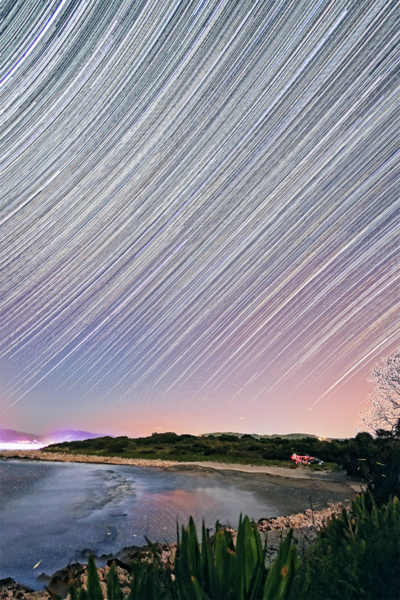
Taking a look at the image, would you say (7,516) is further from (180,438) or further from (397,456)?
(180,438)

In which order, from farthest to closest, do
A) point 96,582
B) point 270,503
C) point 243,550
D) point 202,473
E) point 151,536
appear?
point 202,473 → point 270,503 → point 151,536 → point 243,550 → point 96,582

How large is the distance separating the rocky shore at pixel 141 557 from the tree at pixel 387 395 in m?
13.9

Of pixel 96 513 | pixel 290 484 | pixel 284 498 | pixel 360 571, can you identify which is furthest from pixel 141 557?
pixel 290 484

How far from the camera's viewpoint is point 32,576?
22.4ft

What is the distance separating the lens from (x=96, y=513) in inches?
484

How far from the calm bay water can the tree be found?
11.4m

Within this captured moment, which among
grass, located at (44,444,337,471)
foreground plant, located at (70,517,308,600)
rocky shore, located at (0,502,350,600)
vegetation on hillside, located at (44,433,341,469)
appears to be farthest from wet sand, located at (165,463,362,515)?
foreground plant, located at (70,517,308,600)

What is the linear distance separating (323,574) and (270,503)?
10826 mm

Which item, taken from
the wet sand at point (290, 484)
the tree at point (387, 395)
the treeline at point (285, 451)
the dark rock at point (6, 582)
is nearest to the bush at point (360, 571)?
the dark rock at point (6, 582)

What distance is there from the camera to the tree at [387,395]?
24.3 meters

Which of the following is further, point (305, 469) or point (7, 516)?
point (305, 469)

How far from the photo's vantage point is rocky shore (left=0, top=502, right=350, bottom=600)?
5.35 metres

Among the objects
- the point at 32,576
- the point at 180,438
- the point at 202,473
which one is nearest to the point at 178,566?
the point at 32,576

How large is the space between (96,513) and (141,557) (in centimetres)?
578
